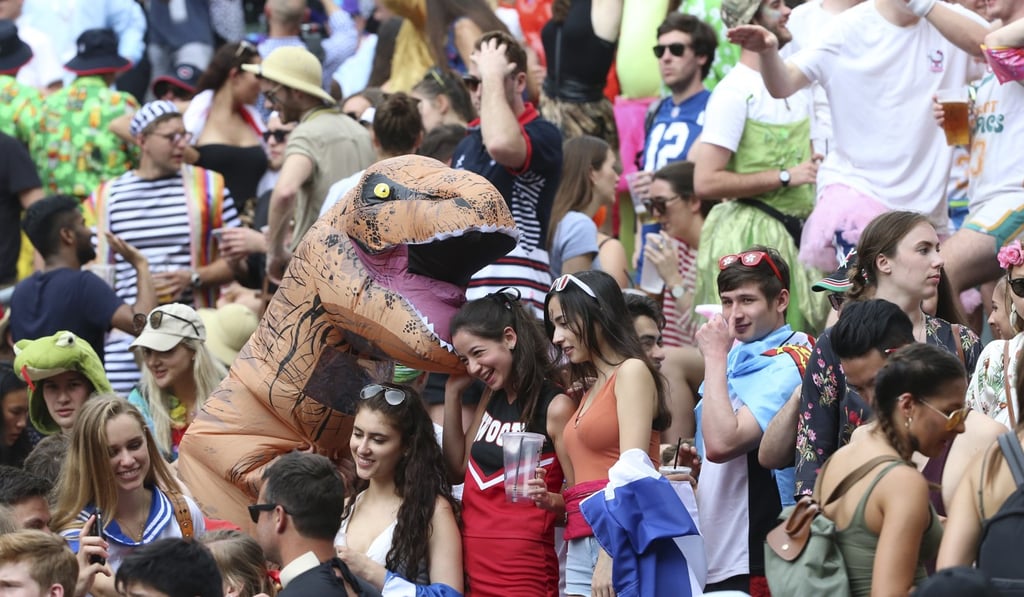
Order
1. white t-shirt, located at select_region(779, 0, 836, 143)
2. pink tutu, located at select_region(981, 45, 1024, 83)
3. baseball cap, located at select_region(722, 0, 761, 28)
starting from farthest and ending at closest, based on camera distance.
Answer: white t-shirt, located at select_region(779, 0, 836, 143) → baseball cap, located at select_region(722, 0, 761, 28) → pink tutu, located at select_region(981, 45, 1024, 83)

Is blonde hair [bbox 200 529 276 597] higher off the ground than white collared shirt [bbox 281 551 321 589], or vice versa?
white collared shirt [bbox 281 551 321 589]

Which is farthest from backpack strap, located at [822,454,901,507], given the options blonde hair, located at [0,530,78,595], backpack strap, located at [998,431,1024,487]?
blonde hair, located at [0,530,78,595]

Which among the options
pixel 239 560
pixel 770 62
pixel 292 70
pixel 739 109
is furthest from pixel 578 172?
pixel 239 560

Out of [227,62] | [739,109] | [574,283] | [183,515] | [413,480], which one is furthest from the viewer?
[227,62]

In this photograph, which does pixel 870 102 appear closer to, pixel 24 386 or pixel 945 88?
pixel 945 88

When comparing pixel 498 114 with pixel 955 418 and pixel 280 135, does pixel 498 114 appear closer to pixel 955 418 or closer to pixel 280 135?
pixel 955 418

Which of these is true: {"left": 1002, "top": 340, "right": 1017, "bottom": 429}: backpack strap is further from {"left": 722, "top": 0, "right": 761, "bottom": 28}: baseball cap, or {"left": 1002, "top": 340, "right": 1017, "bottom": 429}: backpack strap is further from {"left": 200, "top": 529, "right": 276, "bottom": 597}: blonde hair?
{"left": 722, "top": 0, "right": 761, "bottom": 28}: baseball cap

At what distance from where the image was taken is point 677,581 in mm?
4992

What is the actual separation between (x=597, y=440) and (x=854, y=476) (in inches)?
40.6

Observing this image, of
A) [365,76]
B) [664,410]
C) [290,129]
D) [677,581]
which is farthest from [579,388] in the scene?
[365,76]

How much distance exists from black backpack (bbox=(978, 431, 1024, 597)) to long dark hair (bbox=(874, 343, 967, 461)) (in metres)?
0.31

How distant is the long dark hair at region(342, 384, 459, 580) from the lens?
5.42m

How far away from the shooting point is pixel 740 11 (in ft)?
25.5

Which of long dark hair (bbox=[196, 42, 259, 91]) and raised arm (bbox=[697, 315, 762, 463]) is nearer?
raised arm (bbox=[697, 315, 762, 463])
